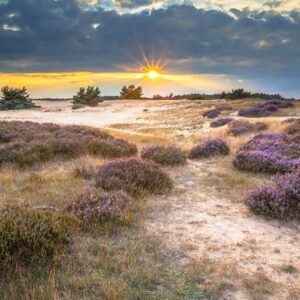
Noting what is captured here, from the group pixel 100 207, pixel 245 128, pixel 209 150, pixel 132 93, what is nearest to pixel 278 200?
pixel 100 207

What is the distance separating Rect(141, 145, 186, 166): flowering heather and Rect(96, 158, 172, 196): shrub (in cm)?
261

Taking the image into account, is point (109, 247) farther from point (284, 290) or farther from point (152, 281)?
point (284, 290)

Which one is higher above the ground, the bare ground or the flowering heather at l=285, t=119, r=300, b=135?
the flowering heather at l=285, t=119, r=300, b=135

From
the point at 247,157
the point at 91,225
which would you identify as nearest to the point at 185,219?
the point at 91,225

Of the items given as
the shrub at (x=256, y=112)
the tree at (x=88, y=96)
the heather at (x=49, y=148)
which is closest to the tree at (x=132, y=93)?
the tree at (x=88, y=96)

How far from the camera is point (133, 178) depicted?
9.12 m

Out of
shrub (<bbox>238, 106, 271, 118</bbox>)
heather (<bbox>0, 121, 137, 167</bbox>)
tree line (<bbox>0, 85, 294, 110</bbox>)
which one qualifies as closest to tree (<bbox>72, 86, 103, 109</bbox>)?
tree line (<bbox>0, 85, 294, 110</bbox>)

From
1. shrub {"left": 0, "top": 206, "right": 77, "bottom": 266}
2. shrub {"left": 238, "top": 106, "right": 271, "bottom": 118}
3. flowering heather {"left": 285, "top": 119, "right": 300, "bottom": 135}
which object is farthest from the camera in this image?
shrub {"left": 238, "top": 106, "right": 271, "bottom": 118}

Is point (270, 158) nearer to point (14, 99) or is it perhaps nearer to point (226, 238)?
point (226, 238)

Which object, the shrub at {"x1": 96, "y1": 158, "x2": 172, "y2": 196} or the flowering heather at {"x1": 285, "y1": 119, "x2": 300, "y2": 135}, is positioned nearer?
the shrub at {"x1": 96, "y1": 158, "x2": 172, "y2": 196}

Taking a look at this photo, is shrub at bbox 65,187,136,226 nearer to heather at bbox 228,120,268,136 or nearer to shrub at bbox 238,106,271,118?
heather at bbox 228,120,268,136

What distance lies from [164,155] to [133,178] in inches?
141

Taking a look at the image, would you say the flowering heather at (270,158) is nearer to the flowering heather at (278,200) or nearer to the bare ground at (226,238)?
the bare ground at (226,238)

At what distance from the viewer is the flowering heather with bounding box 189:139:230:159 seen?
1412cm
